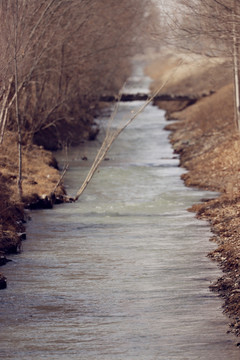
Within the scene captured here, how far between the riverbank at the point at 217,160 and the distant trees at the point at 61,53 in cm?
328

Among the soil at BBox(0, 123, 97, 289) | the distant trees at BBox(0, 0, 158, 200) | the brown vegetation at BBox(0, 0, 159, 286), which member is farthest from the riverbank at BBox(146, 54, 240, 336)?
the soil at BBox(0, 123, 97, 289)

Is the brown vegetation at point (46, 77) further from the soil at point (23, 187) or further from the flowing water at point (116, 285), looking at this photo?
the flowing water at point (116, 285)

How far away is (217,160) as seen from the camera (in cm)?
3016

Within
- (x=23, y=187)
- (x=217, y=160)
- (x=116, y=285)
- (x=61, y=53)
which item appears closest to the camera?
(x=116, y=285)

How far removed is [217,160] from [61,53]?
25.7 feet

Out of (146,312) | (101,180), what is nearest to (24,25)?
(101,180)

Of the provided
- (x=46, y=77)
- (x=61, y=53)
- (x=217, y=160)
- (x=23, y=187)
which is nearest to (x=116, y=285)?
(x=23, y=187)

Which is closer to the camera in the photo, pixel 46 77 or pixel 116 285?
pixel 116 285

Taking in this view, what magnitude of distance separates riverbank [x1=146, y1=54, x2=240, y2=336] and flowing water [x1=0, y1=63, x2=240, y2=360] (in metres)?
0.30

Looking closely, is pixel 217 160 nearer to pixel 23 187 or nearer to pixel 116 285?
pixel 23 187

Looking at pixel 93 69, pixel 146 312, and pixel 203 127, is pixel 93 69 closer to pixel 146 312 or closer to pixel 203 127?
pixel 203 127

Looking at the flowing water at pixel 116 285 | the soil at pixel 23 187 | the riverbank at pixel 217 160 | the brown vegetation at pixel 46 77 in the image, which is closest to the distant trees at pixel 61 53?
the brown vegetation at pixel 46 77

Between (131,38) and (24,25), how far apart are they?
13425mm

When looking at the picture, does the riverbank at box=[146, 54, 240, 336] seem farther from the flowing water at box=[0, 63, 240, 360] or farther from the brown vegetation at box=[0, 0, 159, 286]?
the brown vegetation at box=[0, 0, 159, 286]
